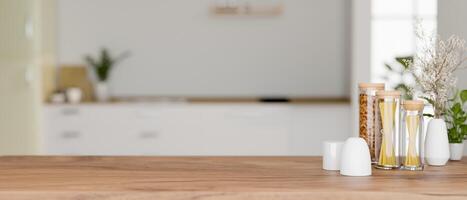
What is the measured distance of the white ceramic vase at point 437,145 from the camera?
242 centimetres

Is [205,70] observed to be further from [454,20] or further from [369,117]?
[369,117]

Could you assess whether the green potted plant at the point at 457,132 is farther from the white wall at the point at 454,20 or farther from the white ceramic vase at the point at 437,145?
the white wall at the point at 454,20

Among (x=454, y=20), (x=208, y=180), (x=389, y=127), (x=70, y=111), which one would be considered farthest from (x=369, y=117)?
(x=70, y=111)

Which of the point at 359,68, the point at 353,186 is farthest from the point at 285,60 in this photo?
the point at 353,186

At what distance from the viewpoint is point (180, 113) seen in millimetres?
6051

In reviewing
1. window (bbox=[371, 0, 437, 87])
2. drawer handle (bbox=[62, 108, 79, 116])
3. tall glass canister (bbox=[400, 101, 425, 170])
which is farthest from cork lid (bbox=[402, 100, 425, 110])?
drawer handle (bbox=[62, 108, 79, 116])

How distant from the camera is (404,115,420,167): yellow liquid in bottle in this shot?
7.52 ft

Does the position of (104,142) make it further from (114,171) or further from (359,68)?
(114,171)

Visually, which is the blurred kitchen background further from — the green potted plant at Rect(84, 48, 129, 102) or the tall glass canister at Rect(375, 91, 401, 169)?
the tall glass canister at Rect(375, 91, 401, 169)

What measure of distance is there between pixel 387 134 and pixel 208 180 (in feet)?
1.99

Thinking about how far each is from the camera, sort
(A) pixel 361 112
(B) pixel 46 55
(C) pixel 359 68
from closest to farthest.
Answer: (A) pixel 361 112 < (C) pixel 359 68 < (B) pixel 46 55

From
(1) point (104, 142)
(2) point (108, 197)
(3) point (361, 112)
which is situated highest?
(3) point (361, 112)

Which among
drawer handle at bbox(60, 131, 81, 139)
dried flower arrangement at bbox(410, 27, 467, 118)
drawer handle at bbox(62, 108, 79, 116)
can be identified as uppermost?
dried flower arrangement at bbox(410, 27, 467, 118)

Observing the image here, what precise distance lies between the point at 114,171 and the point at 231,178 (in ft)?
1.24
